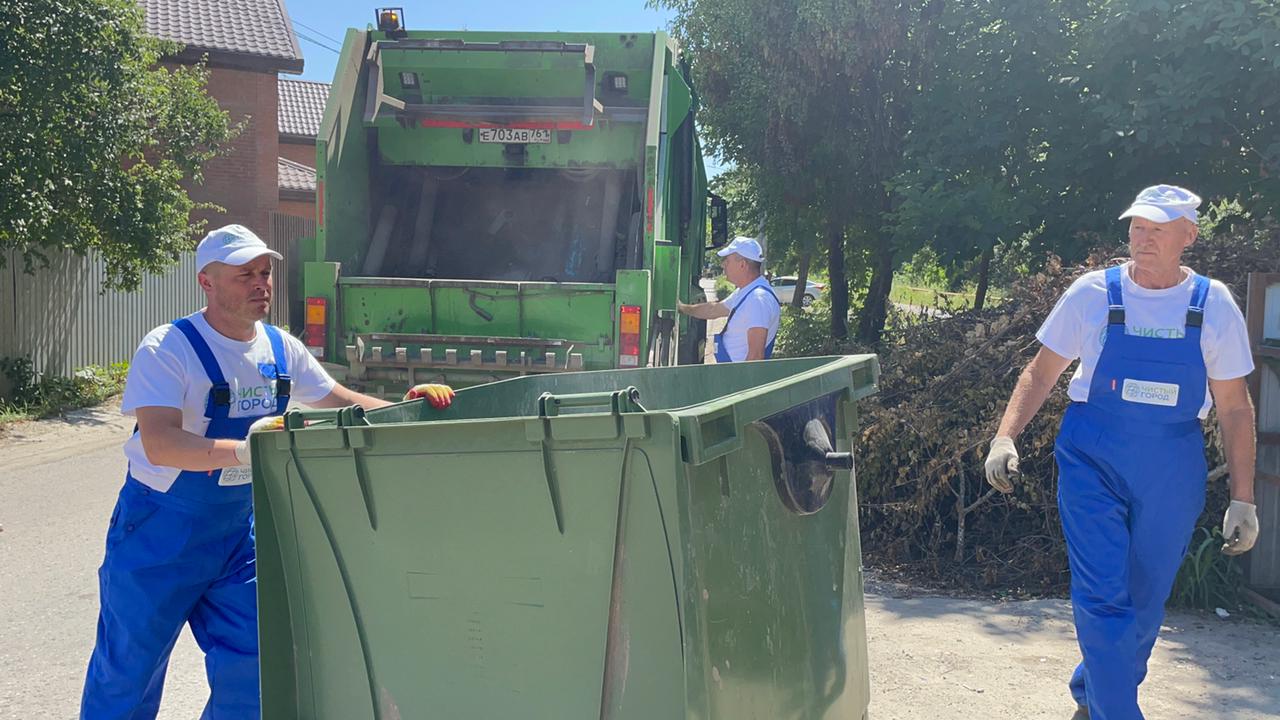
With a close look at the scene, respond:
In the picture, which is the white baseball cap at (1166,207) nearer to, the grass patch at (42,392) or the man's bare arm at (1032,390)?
the man's bare arm at (1032,390)

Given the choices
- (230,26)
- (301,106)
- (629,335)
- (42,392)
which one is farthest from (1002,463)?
(301,106)

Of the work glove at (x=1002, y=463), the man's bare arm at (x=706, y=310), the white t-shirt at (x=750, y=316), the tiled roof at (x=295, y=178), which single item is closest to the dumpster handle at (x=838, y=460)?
the work glove at (x=1002, y=463)

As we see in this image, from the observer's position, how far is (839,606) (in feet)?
10.5

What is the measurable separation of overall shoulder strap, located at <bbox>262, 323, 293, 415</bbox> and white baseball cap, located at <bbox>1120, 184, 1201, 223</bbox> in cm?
253

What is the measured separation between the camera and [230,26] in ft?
68.4

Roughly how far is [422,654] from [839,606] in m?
1.21

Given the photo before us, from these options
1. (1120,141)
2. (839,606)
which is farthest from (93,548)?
(1120,141)

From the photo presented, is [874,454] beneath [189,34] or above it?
beneath

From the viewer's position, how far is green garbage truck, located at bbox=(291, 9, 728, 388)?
7.27m

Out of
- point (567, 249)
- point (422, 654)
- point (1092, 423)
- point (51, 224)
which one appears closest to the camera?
point (422, 654)

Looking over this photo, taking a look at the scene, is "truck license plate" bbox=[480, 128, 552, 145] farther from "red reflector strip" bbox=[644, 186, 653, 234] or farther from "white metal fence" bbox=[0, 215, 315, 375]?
"white metal fence" bbox=[0, 215, 315, 375]

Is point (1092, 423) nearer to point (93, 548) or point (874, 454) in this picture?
point (874, 454)

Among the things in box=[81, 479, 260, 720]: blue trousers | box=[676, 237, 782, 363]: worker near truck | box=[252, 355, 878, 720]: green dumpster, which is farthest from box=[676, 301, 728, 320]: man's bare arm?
box=[81, 479, 260, 720]: blue trousers

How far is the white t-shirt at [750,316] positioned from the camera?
6148 millimetres
